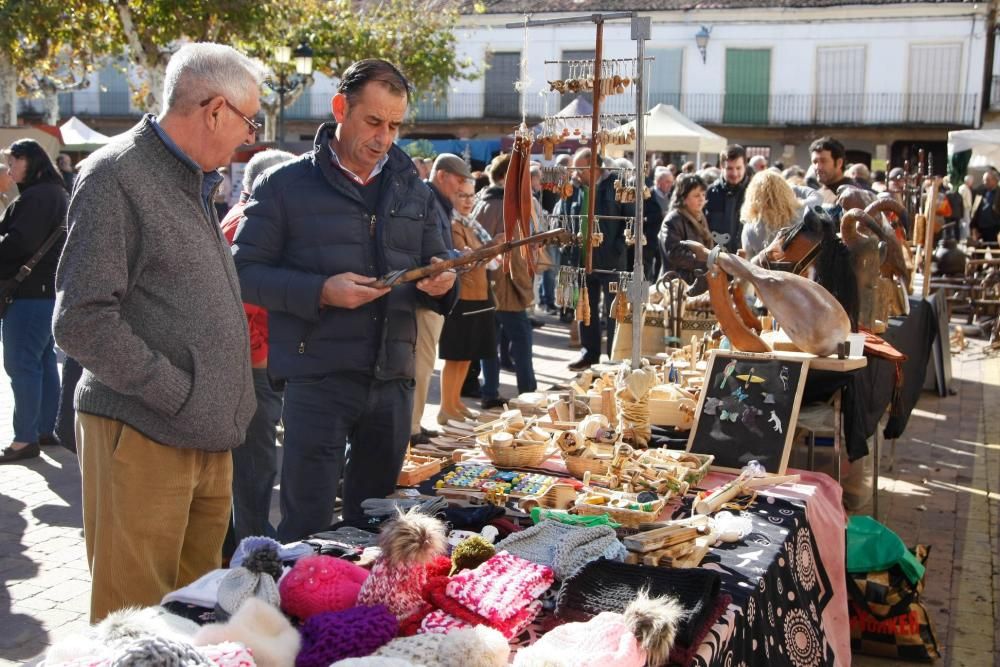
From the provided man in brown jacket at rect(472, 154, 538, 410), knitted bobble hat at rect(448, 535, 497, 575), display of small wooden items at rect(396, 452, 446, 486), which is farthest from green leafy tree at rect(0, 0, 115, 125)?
knitted bobble hat at rect(448, 535, 497, 575)

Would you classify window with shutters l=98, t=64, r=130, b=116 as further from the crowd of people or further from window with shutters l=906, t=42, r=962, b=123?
the crowd of people

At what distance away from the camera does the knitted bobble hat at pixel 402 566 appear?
182cm

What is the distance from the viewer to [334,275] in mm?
2635

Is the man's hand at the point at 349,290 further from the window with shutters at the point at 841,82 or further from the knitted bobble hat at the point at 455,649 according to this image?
the window with shutters at the point at 841,82

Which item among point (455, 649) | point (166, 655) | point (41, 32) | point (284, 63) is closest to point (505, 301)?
point (455, 649)

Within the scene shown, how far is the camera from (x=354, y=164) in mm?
2695

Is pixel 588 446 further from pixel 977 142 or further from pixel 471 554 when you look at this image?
pixel 977 142

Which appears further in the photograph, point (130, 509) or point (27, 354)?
point (27, 354)

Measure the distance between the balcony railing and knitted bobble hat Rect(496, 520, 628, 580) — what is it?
2143cm

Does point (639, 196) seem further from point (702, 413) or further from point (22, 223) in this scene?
point (22, 223)

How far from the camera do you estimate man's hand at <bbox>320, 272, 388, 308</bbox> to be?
100 inches

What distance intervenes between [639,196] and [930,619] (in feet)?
6.43

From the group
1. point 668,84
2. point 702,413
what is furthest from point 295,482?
point 668,84

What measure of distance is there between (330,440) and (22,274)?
347cm
